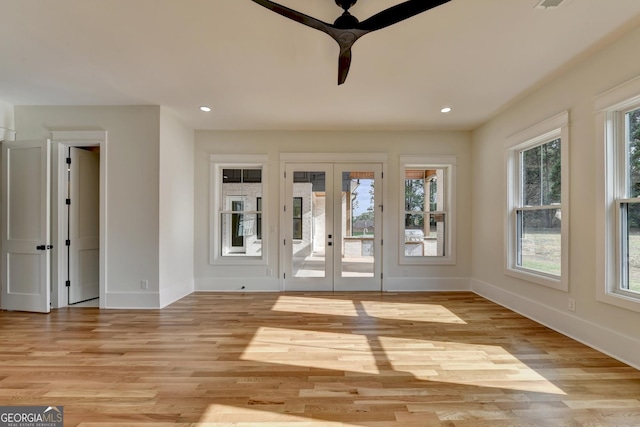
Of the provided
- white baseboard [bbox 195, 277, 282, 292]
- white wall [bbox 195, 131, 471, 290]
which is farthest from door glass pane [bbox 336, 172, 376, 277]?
white baseboard [bbox 195, 277, 282, 292]

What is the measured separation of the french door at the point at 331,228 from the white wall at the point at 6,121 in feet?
12.5

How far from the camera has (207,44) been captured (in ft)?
8.91

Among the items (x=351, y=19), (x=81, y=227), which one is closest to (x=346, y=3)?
(x=351, y=19)

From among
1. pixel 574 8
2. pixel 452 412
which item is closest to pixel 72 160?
pixel 452 412

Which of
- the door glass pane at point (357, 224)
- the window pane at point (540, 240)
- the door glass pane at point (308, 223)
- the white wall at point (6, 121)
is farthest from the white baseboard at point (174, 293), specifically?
the window pane at point (540, 240)

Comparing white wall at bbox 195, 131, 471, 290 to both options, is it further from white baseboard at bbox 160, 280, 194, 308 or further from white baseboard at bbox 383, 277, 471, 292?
white baseboard at bbox 160, 280, 194, 308

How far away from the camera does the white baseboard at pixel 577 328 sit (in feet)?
8.46

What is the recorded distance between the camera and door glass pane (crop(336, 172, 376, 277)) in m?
5.29

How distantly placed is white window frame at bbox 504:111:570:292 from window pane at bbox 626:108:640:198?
0.54 m

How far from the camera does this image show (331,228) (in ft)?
17.3

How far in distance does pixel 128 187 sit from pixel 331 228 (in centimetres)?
305

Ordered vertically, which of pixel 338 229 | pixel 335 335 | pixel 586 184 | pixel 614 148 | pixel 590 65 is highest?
pixel 590 65

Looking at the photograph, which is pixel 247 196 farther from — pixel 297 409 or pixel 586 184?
pixel 586 184

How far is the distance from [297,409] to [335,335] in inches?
50.5
